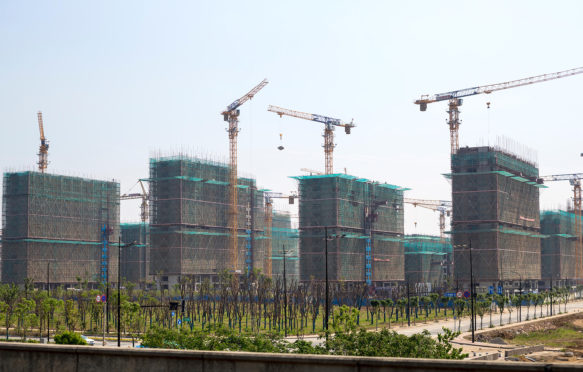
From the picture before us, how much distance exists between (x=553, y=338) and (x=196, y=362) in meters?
81.9

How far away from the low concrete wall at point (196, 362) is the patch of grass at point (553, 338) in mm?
71981

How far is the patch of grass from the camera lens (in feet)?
275

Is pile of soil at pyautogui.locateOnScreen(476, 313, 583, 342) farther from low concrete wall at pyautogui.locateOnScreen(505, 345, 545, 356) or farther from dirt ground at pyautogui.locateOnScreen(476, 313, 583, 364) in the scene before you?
low concrete wall at pyautogui.locateOnScreen(505, 345, 545, 356)

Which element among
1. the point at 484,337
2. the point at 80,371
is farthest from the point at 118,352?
the point at 484,337

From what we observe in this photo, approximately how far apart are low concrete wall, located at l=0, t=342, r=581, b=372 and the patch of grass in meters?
72.0

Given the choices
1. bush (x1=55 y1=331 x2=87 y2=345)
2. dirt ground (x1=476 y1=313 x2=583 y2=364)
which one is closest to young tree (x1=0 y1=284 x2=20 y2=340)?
bush (x1=55 y1=331 x2=87 y2=345)

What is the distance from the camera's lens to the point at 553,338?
89875 mm

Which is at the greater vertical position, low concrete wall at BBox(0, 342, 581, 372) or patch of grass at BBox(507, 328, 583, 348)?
low concrete wall at BBox(0, 342, 581, 372)

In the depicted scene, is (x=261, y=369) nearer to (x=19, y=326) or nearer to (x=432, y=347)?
(x=432, y=347)

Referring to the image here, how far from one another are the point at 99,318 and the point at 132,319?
1064 centimetres

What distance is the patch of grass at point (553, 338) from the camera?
3299 inches

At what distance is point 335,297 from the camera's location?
163500 mm

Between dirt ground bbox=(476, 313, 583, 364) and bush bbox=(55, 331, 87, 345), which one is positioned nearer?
bush bbox=(55, 331, 87, 345)

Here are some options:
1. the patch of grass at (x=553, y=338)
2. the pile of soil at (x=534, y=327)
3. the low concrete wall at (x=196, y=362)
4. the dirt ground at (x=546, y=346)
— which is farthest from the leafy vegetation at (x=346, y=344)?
the patch of grass at (x=553, y=338)
